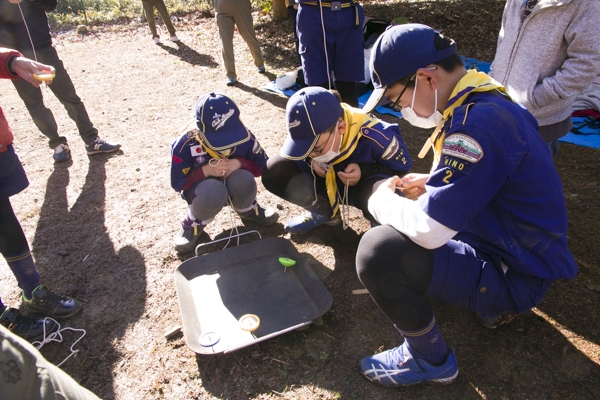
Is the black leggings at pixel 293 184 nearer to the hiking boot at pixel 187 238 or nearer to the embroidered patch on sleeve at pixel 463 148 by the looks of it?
the hiking boot at pixel 187 238

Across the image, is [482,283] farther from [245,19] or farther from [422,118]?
[245,19]

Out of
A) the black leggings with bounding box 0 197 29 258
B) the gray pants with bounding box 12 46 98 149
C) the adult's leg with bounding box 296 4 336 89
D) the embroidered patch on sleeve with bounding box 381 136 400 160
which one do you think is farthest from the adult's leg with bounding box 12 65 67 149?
the embroidered patch on sleeve with bounding box 381 136 400 160

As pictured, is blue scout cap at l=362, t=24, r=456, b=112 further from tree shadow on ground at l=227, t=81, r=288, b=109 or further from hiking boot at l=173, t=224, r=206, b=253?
tree shadow on ground at l=227, t=81, r=288, b=109

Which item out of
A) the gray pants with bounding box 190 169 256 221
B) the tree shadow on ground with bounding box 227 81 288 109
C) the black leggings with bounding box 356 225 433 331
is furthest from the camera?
the tree shadow on ground with bounding box 227 81 288 109

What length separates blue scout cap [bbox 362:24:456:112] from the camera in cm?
154

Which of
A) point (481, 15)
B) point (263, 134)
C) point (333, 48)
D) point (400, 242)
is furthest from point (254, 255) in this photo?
point (481, 15)

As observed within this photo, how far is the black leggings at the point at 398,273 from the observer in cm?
166

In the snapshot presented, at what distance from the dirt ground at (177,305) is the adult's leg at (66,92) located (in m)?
0.27

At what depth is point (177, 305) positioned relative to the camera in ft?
8.20

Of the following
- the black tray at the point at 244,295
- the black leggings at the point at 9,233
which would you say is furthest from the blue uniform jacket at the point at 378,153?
the black leggings at the point at 9,233

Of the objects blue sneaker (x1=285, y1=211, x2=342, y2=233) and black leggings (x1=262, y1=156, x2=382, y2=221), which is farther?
blue sneaker (x1=285, y1=211, x2=342, y2=233)

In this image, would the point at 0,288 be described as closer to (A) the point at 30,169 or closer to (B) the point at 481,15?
(A) the point at 30,169

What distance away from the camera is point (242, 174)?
112 inches

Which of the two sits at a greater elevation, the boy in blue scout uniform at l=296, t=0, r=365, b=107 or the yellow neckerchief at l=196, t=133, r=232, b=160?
the boy in blue scout uniform at l=296, t=0, r=365, b=107
